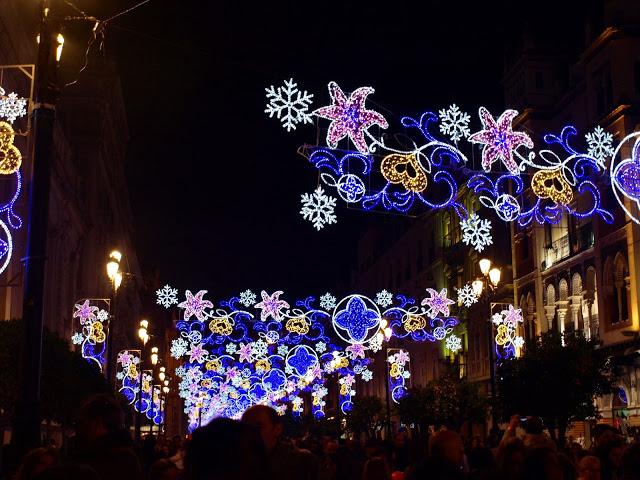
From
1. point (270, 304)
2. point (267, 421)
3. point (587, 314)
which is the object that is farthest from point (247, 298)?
point (267, 421)

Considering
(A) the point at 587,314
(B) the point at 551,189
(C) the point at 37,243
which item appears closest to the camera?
(C) the point at 37,243

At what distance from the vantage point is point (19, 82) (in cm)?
3397

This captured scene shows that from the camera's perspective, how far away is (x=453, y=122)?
2102 centimetres

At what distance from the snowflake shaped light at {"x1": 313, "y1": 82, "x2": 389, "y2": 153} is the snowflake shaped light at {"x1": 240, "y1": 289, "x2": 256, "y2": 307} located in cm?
1652

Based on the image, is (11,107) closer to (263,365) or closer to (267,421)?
(267,421)

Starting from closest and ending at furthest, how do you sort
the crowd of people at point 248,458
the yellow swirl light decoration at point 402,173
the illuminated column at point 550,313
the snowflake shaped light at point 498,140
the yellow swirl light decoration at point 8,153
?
the crowd of people at point 248,458 → the yellow swirl light decoration at point 8,153 → the yellow swirl light decoration at point 402,173 → the snowflake shaped light at point 498,140 → the illuminated column at point 550,313

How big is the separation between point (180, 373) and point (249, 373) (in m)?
7.93

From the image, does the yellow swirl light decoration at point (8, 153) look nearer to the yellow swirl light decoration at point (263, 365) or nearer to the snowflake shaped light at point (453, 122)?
the snowflake shaped light at point (453, 122)

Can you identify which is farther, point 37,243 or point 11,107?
point 11,107

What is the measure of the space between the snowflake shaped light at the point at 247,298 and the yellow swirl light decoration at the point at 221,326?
119 cm

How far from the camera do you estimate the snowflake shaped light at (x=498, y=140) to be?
2161 centimetres

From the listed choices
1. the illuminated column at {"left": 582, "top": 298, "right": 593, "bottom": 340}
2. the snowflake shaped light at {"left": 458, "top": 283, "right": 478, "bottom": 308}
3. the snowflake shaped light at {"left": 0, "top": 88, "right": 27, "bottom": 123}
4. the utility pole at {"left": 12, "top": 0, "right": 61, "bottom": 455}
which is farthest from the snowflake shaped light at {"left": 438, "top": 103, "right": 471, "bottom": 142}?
the illuminated column at {"left": 582, "top": 298, "right": 593, "bottom": 340}

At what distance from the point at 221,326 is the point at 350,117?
18.9m

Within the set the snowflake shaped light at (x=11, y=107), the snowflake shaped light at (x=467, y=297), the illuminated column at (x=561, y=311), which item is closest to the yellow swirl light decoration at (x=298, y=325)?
the snowflake shaped light at (x=467, y=297)
